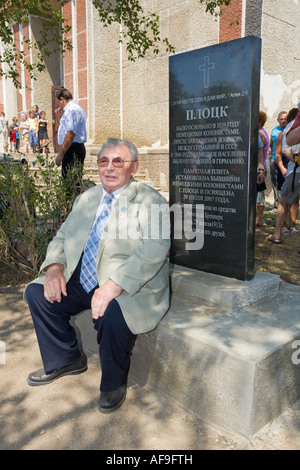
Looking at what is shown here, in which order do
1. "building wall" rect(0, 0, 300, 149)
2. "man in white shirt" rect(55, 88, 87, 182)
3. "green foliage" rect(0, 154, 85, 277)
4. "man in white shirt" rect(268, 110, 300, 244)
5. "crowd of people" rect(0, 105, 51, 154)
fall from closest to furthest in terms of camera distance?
"green foliage" rect(0, 154, 85, 277), "man in white shirt" rect(268, 110, 300, 244), "man in white shirt" rect(55, 88, 87, 182), "building wall" rect(0, 0, 300, 149), "crowd of people" rect(0, 105, 51, 154)

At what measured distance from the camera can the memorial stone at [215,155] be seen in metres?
2.72

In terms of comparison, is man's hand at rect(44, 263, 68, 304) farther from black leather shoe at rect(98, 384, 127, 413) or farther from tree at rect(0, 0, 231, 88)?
tree at rect(0, 0, 231, 88)

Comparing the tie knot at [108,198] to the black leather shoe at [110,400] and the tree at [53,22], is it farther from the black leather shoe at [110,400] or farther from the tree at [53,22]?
the tree at [53,22]

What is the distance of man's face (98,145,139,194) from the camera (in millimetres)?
2604

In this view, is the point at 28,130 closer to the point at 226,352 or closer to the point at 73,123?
the point at 73,123

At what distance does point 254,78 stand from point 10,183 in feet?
9.24

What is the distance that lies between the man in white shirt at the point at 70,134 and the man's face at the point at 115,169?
259cm

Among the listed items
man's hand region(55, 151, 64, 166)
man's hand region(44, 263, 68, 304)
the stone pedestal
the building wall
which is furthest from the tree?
the building wall

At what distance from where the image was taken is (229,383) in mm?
2104

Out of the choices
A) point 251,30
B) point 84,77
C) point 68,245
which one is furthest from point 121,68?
point 68,245

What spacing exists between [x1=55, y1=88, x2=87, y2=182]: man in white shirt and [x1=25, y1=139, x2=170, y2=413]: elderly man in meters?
Answer: 2.61

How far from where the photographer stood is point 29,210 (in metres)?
4.39

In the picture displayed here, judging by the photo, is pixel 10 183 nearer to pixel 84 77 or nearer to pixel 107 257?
pixel 107 257
